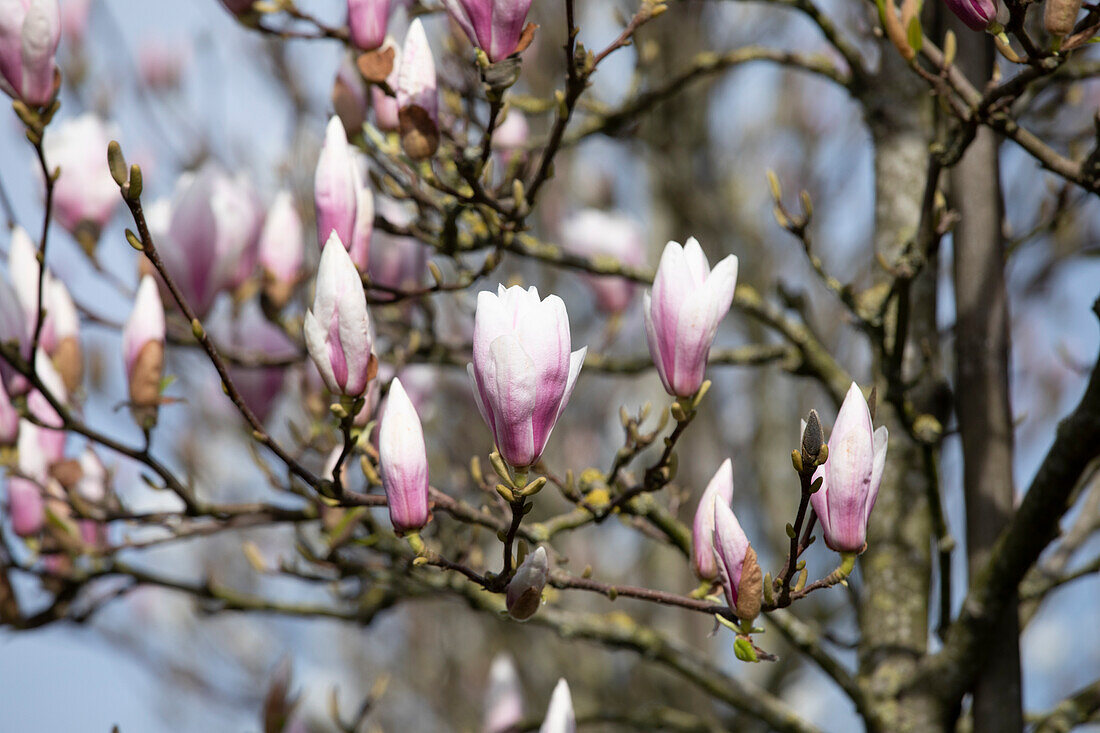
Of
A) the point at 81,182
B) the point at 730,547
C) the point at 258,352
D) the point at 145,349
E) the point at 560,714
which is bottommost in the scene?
the point at 560,714

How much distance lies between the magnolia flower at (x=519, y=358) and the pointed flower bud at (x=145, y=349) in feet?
2.24

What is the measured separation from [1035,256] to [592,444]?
6.45ft

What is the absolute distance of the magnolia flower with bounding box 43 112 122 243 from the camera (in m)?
1.82

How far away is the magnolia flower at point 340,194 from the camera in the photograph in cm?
125

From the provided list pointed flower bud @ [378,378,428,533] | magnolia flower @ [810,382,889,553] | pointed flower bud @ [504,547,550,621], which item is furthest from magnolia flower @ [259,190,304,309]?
magnolia flower @ [810,382,889,553]

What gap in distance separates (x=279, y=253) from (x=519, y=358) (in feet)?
2.76

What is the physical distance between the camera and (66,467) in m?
1.55

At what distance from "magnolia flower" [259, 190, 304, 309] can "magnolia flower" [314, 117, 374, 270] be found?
1.26 feet

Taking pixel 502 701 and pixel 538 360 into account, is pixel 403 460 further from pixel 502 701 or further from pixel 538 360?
pixel 502 701

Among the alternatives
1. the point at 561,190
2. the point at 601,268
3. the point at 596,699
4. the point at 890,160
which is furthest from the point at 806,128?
the point at 601,268

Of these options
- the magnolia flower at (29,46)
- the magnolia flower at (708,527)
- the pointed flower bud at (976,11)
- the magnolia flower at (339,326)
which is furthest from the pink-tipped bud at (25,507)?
the pointed flower bud at (976,11)

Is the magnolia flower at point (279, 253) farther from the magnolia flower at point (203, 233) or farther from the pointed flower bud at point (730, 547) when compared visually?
the pointed flower bud at point (730, 547)

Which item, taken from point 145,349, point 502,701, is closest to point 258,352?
point 145,349

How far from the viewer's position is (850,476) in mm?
982
